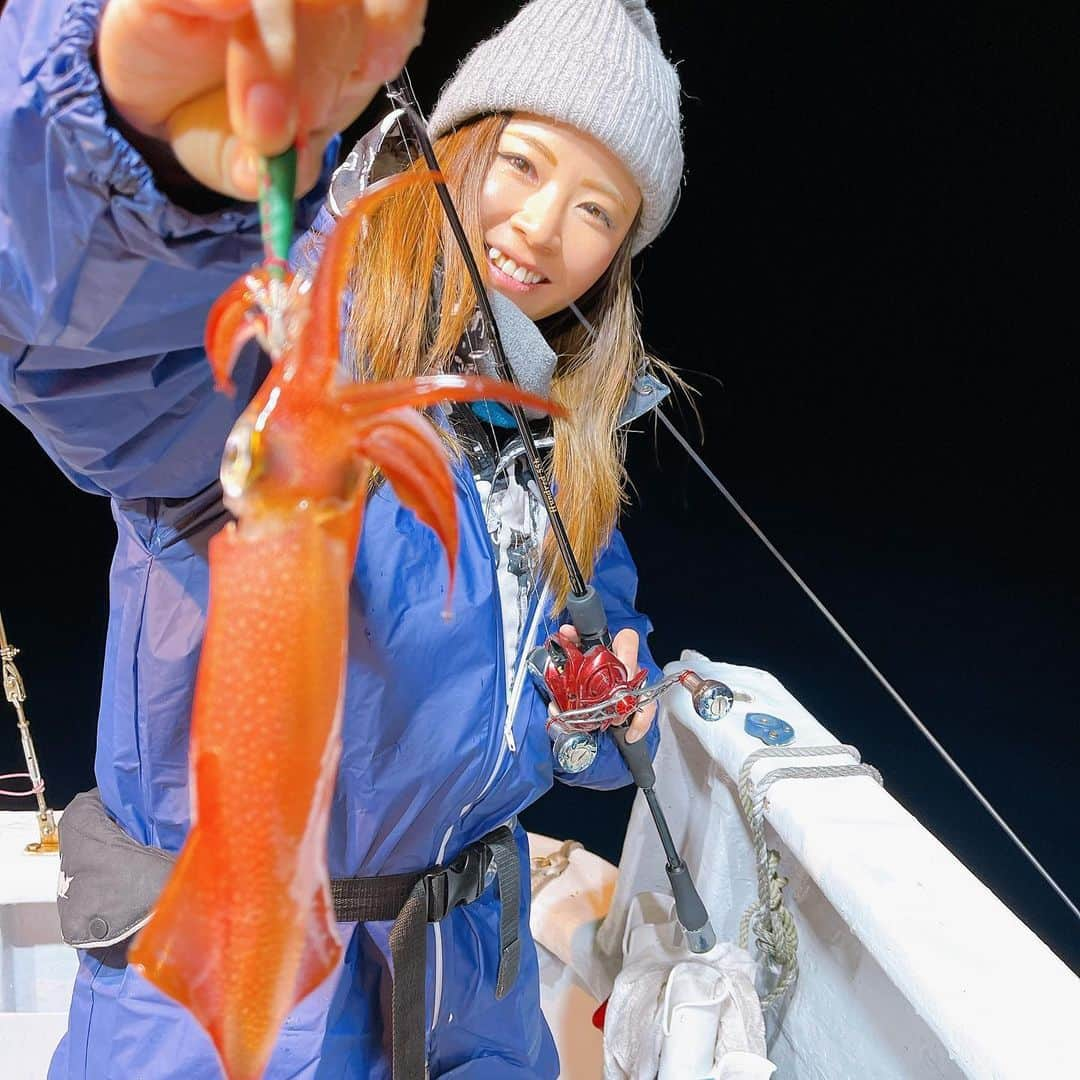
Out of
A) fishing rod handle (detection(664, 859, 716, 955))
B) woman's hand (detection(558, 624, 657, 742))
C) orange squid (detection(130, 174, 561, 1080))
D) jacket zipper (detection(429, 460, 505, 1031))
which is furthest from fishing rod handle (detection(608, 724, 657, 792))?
orange squid (detection(130, 174, 561, 1080))

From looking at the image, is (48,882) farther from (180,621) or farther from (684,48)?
(684,48)

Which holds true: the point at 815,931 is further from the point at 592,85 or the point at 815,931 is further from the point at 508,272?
the point at 592,85

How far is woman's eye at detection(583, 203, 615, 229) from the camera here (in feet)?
2.70

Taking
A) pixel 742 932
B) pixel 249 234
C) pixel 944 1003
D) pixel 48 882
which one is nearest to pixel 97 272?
pixel 249 234

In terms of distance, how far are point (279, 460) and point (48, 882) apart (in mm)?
1255

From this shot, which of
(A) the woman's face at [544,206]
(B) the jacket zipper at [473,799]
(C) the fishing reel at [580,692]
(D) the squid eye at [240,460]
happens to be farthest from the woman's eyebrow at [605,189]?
(D) the squid eye at [240,460]

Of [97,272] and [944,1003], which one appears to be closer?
[97,272]

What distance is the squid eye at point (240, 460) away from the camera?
0.25 m

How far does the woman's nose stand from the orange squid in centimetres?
52

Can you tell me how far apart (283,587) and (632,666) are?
2.37 ft

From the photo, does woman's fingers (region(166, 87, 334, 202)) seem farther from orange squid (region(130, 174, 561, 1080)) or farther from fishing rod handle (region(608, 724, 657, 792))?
fishing rod handle (region(608, 724, 657, 792))

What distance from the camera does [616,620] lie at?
104 cm

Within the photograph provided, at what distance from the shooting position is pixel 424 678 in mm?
657

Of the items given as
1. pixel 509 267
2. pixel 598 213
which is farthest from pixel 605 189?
pixel 509 267
